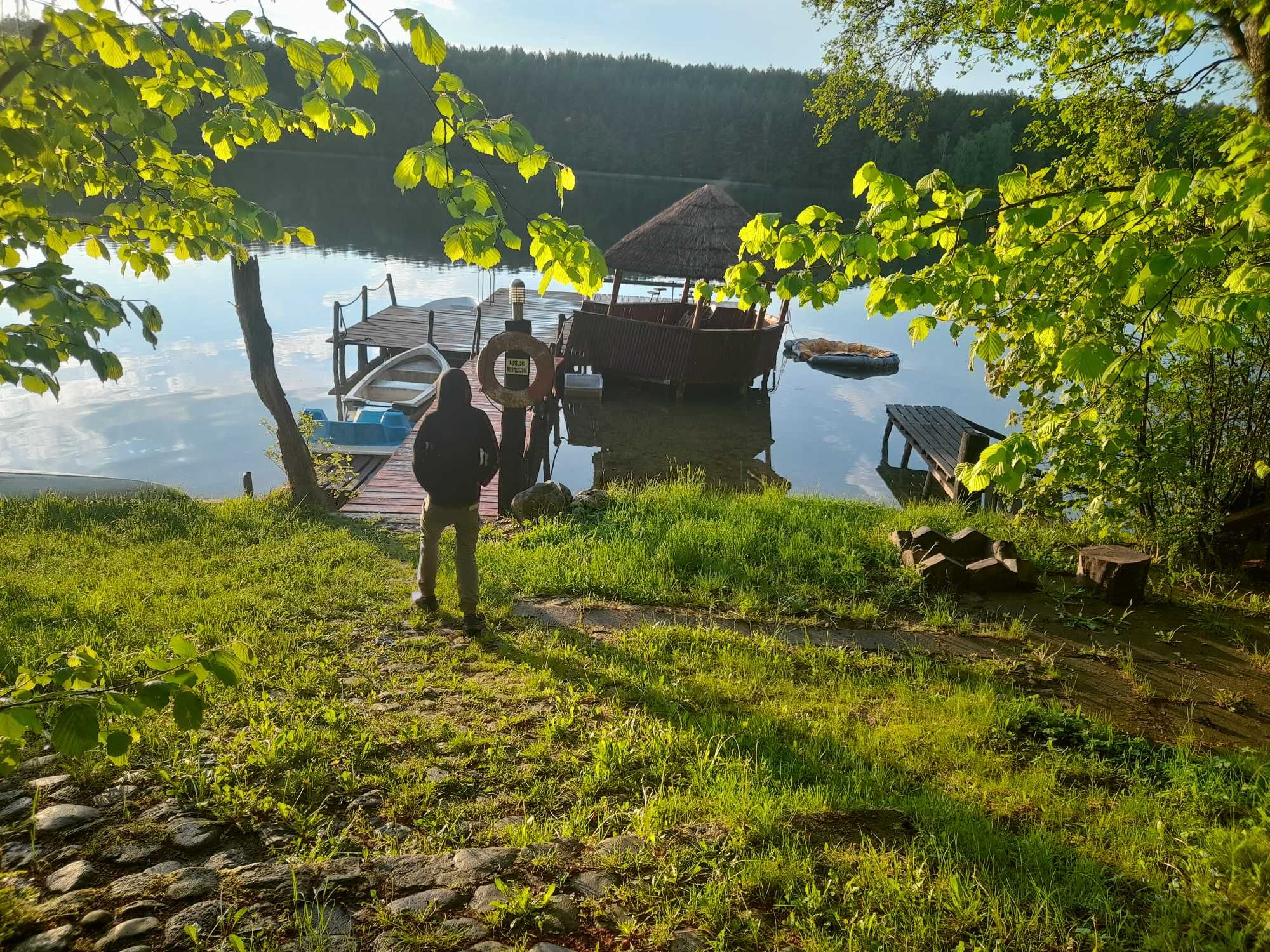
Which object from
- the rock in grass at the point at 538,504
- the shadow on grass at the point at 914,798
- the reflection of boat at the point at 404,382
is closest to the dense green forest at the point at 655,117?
the reflection of boat at the point at 404,382

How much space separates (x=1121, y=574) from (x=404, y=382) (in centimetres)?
1609

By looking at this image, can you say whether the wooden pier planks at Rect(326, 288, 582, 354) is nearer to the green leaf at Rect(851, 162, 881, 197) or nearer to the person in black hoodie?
the person in black hoodie

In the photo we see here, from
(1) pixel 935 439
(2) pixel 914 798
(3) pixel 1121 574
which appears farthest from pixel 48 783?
(1) pixel 935 439

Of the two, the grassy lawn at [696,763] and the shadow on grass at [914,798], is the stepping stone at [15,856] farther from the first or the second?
the shadow on grass at [914,798]

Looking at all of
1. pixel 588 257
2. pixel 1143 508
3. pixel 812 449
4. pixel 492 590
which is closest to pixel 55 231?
pixel 588 257

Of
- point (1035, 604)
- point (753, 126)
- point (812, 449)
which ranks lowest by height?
point (812, 449)

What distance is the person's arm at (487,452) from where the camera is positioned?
551cm

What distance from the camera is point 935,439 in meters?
15.6

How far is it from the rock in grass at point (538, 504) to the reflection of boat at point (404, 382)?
882cm

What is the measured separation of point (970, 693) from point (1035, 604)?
7.38ft

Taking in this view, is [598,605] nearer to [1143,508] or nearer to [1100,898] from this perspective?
[1100,898]

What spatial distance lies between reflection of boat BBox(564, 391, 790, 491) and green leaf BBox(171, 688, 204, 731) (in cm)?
1353

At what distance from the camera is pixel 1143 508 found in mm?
7625

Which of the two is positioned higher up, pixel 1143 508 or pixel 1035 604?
pixel 1143 508
